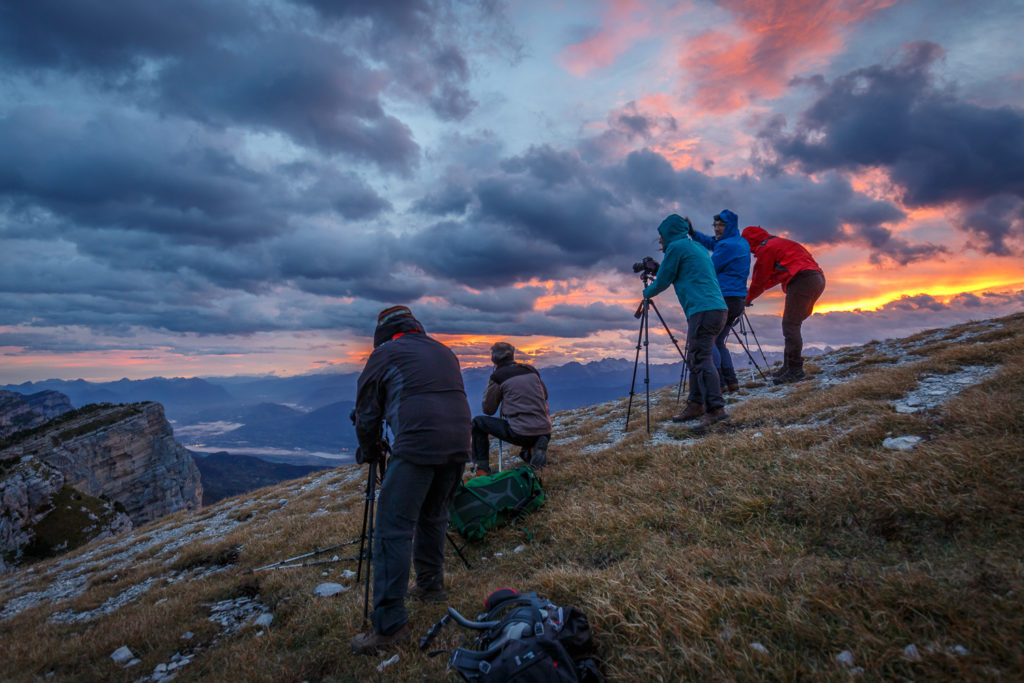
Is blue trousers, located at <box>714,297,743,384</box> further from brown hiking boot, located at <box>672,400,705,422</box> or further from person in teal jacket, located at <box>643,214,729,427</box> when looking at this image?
person in teal jacket, located at <box>643,214,729,427</box>

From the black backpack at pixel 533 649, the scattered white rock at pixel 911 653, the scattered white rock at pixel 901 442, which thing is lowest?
the black backpack at pixel 533 649

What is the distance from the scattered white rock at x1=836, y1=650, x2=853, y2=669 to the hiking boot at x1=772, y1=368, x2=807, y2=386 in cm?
1210

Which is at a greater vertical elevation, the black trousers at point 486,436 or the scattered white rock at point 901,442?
the scattered white rock at point 901,442

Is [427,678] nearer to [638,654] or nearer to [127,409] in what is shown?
[638,654]

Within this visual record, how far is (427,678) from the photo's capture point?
364 cm

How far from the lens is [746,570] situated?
3.66 m

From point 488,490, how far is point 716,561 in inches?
148

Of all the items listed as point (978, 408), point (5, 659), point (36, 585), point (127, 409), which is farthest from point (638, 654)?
point (127, 409)

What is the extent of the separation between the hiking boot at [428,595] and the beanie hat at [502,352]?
5.82 meters

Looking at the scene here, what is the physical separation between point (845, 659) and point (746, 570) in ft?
3.83

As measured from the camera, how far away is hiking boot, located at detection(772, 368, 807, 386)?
12.7 meters

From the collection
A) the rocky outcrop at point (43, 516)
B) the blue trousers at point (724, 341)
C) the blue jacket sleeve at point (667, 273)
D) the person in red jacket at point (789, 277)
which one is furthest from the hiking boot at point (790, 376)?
the rocky outcrop at point (43, 516)

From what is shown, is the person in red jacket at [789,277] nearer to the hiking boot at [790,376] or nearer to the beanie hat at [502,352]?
the hiking boot at [790,376]

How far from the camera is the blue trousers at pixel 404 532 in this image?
4340mm
